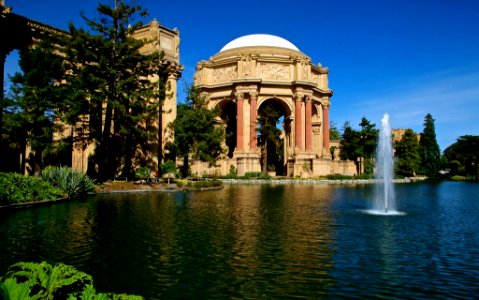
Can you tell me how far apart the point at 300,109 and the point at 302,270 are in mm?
54417

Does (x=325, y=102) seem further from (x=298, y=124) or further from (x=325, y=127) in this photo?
(x=298, y=124)

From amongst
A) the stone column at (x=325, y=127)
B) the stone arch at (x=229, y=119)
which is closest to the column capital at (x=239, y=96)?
the stone arch at (x=229, y=119)

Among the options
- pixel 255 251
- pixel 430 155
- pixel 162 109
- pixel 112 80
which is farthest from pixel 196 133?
pixel 430 155

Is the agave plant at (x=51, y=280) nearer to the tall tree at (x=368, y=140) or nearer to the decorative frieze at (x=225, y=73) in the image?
the decorative frieze at (x=225, y=73)

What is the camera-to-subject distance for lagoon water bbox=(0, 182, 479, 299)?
21.7 ft

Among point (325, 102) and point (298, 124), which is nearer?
point (298, 124)

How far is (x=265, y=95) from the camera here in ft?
200

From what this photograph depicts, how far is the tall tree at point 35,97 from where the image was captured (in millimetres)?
23719

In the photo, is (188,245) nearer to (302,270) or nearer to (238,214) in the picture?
(302,270)

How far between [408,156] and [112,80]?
2500 inches

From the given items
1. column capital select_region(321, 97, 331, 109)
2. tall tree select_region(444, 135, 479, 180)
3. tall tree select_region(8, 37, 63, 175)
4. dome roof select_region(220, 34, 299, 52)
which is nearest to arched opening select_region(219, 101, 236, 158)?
dome roof select_region(220, 34, 299, 52)

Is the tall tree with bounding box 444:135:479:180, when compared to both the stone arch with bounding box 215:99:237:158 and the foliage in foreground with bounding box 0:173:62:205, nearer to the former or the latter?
the stone arch with bounding box 215:99:237:158

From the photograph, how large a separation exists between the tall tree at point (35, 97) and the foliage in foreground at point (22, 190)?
653 centimetres

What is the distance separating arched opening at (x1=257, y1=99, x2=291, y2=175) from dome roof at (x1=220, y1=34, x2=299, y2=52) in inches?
379
